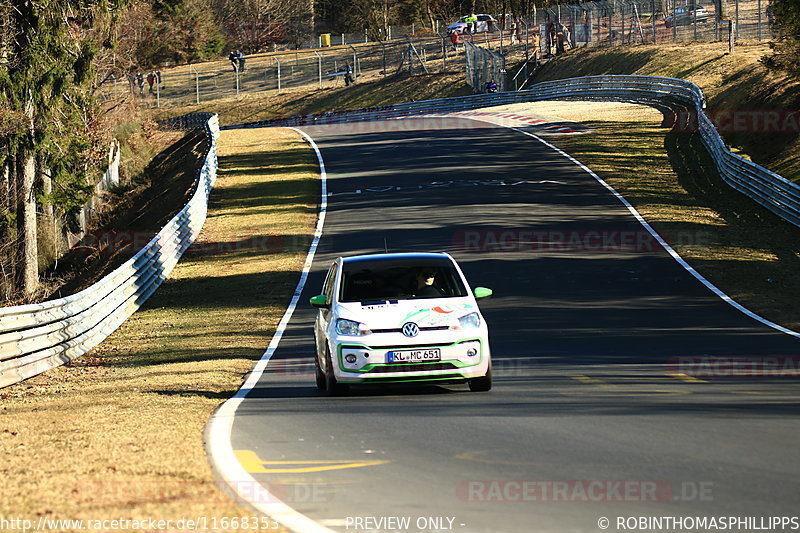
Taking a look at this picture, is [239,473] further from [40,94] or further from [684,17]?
[684,17]

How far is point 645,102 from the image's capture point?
5888 cm

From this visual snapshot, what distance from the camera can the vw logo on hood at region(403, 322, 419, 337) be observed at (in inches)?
484

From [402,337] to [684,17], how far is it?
62984 mm

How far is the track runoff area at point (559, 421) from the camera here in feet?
24.5

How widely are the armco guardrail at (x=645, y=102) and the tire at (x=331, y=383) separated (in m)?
19.8

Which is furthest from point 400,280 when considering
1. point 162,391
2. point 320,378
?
point 162,391
